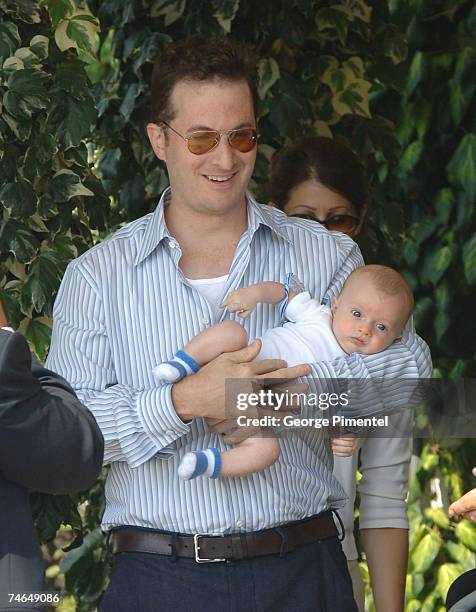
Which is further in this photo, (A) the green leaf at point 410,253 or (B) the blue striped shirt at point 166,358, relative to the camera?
(A) the green leaf at point 410,253

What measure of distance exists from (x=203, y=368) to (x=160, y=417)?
0.11 m

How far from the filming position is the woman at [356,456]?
2525mm

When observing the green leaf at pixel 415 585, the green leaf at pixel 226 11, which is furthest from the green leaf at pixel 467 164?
the green leaf at pixel 415 585

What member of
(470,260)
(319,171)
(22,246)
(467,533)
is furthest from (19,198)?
(467,533)

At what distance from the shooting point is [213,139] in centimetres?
226

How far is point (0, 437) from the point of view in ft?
5.22

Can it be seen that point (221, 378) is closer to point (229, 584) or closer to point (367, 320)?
point (367, 320)

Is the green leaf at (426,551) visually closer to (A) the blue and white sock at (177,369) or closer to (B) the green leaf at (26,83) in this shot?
(B) the green leaf at (26,83)

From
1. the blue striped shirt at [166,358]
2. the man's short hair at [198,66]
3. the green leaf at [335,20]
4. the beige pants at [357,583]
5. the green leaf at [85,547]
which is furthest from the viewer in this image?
the green leaf at [335,20]

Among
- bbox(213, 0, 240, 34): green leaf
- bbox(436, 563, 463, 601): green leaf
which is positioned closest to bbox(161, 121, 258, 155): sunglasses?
bbox(213, 0, 240, 34): green leaf

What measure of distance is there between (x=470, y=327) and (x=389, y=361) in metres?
2.25

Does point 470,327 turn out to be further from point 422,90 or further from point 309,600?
point 309,600

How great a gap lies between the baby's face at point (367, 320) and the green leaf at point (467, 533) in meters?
2.19

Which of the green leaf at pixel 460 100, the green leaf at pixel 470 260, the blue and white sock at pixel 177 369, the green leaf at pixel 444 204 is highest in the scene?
the blue and white sock at pixel 177 369
